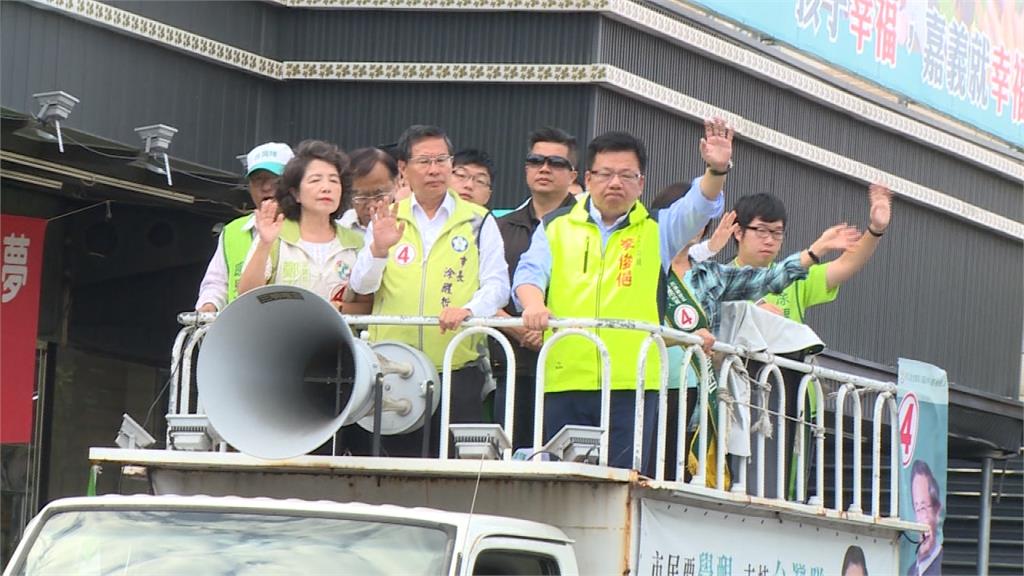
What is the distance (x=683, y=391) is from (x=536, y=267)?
915mm

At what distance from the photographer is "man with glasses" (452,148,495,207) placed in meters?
9.19

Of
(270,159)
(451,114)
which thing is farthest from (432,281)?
(451,114)

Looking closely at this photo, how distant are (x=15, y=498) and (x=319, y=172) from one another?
257 inches

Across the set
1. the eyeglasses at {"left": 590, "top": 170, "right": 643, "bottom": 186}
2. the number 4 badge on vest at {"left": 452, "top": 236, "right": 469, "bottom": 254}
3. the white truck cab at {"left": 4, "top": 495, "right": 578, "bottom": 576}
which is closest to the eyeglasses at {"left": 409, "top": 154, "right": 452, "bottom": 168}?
the number 4 badge on vest at {"left": 452, "top": 236, "right": 469, "bottom": 254}

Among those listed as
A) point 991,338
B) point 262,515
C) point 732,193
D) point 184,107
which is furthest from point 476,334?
point 991,338

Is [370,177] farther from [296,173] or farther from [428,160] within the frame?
[296,173]

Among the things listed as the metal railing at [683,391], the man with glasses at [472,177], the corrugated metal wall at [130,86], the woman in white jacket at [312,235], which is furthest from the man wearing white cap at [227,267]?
the corrugated metal wall at [130,86]

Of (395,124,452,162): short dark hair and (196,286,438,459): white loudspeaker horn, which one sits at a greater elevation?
(395,124,452,162): short dark hair

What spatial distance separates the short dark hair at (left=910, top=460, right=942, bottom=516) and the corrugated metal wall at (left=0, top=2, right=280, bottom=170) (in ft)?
17.8

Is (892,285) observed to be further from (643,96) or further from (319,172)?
(319,172)

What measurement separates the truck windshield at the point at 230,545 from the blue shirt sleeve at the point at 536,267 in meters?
1.71

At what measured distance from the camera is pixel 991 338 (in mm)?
16859

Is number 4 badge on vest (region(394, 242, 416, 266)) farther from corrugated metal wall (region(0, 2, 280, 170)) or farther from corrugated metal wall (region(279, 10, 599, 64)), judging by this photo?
corrugated metal wall (region(279, 10, 599, 64))

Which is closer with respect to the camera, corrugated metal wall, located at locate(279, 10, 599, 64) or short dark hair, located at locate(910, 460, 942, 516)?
short dark hair, located at locate(910, 460, 942, 516)
